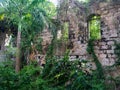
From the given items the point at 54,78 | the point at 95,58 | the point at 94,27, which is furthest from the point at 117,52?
the point at 54,78

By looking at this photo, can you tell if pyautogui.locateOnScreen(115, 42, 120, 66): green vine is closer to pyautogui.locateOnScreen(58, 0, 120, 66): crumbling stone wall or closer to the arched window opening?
pyautogui.locateOnScreen(58, 0, 120, 66): crumbling stone wall

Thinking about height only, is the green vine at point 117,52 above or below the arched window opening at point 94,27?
below

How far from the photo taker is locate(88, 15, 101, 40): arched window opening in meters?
11.9

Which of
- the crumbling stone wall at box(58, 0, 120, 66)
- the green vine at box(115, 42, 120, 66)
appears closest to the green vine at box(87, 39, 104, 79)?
the crumbling stone wall at box(58, 0, 120, 66)

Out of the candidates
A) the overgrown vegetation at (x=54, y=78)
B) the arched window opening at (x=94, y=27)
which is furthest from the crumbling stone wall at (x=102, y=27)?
the overgrown vegetation at (x=54, y=78)

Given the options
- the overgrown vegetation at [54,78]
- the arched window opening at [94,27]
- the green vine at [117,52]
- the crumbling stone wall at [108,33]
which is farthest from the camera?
the arched window opening at [94,27]

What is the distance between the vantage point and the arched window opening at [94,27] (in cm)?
1191

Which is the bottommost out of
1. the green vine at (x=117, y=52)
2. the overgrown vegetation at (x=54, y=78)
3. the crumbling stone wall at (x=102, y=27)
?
the overgrown vegetation at (x=54, y=78)

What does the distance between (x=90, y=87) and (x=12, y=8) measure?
6.05 meters

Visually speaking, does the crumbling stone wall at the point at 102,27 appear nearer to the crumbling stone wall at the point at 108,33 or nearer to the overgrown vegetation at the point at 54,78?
the crumbling stone wall at the point at 108,33

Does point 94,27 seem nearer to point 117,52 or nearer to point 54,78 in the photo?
point 117,52

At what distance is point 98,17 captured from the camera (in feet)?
39.7

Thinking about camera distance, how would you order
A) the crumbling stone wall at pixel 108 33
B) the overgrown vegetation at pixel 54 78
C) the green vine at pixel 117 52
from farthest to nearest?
1. the crumbling stone wall at pixel 108 33
2. the green vine at pixel 117 52
3. the overgrown vegetation at pixel 54 78

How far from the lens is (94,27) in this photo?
12.3 m
